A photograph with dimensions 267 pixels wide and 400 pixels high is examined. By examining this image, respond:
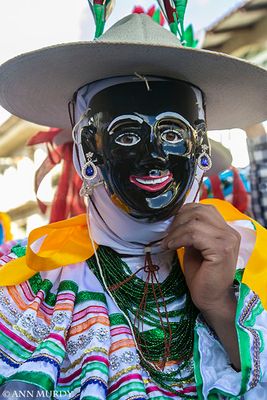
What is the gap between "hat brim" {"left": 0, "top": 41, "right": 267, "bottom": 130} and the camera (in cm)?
146

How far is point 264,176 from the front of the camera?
2359 millimetres

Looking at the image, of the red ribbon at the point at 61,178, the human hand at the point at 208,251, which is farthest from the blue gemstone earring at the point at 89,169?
the red ribbon at the point at 61,178

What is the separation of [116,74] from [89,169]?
27 centimetres

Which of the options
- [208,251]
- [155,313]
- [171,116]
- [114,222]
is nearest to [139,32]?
[171,116]

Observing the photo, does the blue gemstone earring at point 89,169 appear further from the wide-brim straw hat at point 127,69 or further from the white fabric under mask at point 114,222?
the wide-brim straw hat at point 127,69

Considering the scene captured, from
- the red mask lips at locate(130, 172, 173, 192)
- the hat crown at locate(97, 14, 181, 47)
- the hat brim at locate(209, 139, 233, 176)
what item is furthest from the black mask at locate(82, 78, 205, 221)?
the hat brim at locate(209, 139, 233, 176)

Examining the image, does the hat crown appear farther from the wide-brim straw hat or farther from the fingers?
the fingers

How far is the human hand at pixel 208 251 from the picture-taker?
1356mm

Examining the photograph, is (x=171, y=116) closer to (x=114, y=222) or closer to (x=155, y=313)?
(x=114, y=222)

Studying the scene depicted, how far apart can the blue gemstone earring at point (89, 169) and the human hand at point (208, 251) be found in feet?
0.90

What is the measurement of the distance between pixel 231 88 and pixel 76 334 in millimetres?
811

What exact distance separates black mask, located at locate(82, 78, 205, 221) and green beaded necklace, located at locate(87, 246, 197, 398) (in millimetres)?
172

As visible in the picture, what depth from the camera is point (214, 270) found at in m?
1.35

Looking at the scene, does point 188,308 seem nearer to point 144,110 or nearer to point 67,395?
point 67,395
